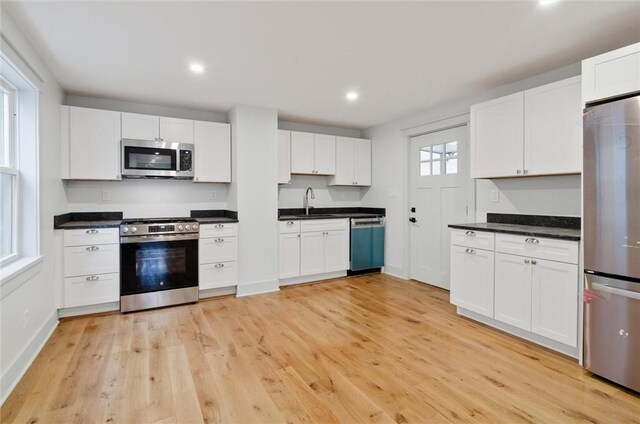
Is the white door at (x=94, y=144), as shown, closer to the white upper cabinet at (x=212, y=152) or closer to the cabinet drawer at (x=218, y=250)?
the white upper cabinet at (x=212, y=152)

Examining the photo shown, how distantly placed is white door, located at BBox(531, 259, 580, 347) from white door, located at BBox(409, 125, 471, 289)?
1.47m

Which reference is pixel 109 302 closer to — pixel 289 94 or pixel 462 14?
pixel 289 94

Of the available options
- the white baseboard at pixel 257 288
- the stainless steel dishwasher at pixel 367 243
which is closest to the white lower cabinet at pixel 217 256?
the white baseboard at pixel 257 288

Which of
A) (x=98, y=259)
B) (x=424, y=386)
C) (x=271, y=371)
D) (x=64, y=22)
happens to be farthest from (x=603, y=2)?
(x=98, y=259)

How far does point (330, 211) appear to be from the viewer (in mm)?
5254

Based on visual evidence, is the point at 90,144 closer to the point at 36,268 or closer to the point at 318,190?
the point at 36,268

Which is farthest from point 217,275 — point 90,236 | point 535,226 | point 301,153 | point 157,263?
point 535,226

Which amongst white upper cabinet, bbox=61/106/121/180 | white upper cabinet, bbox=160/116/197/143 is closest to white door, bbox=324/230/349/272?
white upper cabinet, bbox=160/116/197/143

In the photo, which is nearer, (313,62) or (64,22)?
(64,22)

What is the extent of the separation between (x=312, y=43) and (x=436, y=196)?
269 cm

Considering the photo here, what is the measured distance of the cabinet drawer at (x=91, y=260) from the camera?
3.16 metres

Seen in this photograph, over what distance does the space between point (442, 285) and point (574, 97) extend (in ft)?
8.29

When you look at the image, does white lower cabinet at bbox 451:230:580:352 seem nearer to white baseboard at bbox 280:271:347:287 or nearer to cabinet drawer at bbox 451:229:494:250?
cabinet drawer at bbox 451:229:494:250

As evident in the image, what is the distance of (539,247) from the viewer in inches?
99.3
